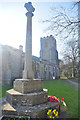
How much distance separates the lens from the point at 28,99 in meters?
3.30

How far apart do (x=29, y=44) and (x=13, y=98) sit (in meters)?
2.85

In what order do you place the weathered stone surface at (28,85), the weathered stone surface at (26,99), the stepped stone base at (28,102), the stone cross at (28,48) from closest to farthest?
1. the stepped stone base at (28,102)
2. the weathered stone surface at (26,99)
3. the weathered stone surface at (28,85)
4. the stone cross at (28,48)

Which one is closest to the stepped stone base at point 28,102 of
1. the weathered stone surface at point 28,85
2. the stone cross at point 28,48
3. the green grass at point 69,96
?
the weathered stone surface at point 28,85

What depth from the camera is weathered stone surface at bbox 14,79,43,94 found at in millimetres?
3589

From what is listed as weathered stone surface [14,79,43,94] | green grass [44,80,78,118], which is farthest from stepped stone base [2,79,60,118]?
green grass [44,80,78,118]

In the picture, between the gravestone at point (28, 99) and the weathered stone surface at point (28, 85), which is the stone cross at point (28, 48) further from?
the weathered stone surface at point (28, 85)

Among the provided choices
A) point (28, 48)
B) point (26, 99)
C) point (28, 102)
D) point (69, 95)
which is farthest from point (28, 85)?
point (69, 95)

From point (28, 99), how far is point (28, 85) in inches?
23.3

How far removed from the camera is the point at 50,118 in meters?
2.86

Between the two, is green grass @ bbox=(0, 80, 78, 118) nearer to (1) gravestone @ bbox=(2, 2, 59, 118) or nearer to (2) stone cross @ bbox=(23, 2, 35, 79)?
(1) gravestone @ bbox=(2, 2, 59, 118)

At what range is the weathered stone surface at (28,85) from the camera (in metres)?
3.59

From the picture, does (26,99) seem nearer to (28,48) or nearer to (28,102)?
(28,102)

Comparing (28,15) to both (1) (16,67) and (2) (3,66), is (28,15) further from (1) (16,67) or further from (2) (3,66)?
(1) (16,67)

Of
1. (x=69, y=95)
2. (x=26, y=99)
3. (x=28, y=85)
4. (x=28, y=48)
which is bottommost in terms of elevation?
(x=69, y=95)
